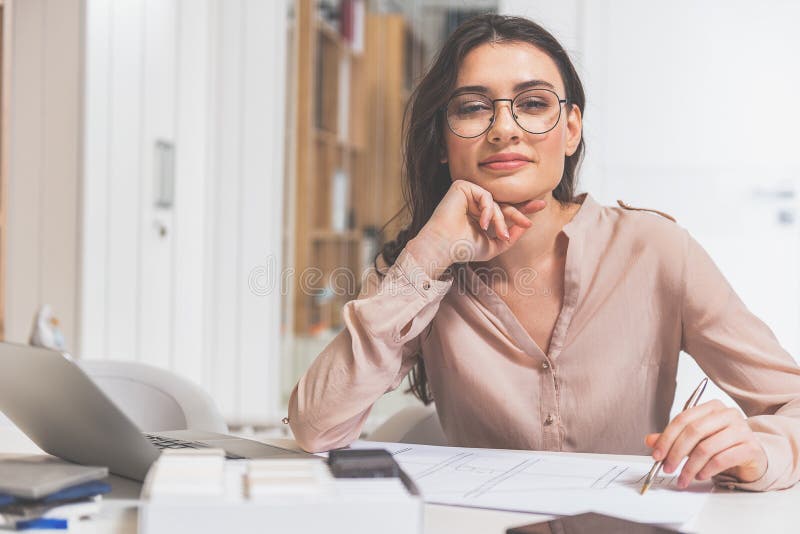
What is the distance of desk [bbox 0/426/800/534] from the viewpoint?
0.81 meters

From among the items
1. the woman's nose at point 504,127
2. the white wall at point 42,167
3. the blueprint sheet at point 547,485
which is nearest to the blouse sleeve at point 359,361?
the blueprint sheet at point 547,485

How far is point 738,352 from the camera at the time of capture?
1.27 metres

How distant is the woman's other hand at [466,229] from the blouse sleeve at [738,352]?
11.8 inches

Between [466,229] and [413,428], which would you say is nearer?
[466,229]

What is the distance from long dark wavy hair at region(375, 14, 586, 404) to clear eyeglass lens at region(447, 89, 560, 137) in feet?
0.18

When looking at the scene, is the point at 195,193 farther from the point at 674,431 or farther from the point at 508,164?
the point at 674,431

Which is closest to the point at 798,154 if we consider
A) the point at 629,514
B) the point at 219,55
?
the point at 219,55

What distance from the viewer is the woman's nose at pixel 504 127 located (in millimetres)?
1330

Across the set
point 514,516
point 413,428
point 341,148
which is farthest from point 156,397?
point 341,148

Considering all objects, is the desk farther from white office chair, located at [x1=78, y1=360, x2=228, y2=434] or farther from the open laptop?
white office chair, located at [x1=78, y1=360, x2=228, y2=434]

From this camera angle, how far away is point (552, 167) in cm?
139

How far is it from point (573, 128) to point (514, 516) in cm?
86

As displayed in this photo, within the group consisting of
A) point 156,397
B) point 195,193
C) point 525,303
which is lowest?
point 156,397

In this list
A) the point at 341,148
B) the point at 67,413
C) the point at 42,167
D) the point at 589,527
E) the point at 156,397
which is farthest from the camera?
the point at 341,148
